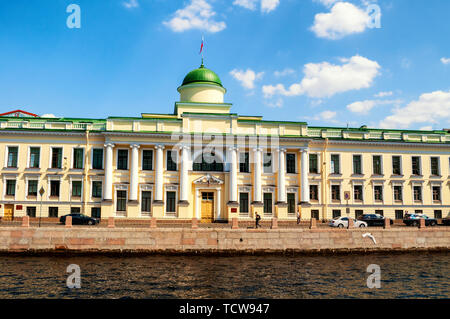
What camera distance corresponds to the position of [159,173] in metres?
36.8

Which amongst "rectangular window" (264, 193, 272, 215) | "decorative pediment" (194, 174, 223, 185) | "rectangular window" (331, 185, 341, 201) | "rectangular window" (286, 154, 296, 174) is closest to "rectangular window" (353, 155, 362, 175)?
"rectangular window" (331, 185, 341, 201)

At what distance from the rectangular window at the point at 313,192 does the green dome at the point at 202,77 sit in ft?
56.7

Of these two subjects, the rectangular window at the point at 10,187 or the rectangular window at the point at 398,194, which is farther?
the rectangular window at the point at 398,194

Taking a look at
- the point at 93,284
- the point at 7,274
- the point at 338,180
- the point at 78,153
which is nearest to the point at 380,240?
the point at 338,180

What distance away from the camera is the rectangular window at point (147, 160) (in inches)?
1483

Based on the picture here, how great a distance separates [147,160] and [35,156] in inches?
466

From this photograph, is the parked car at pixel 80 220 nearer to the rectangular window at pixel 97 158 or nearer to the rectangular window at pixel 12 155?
the rectangular window at pixel 97 158

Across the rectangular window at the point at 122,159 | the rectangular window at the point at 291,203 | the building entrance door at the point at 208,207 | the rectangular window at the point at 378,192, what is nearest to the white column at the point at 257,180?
the rectangular window at the point at 291,203

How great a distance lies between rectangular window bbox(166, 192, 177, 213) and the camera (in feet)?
121

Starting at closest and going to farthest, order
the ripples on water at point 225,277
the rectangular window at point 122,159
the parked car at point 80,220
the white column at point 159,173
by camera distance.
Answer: the ripples on water at point 225,277 → the parked car at point 80,220 → the white column at point 159,173 → the rectangular window at point 122,159

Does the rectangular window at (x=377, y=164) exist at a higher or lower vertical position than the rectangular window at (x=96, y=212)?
higher

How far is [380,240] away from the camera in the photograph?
2741cm

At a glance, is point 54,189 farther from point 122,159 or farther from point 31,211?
point 122,159
